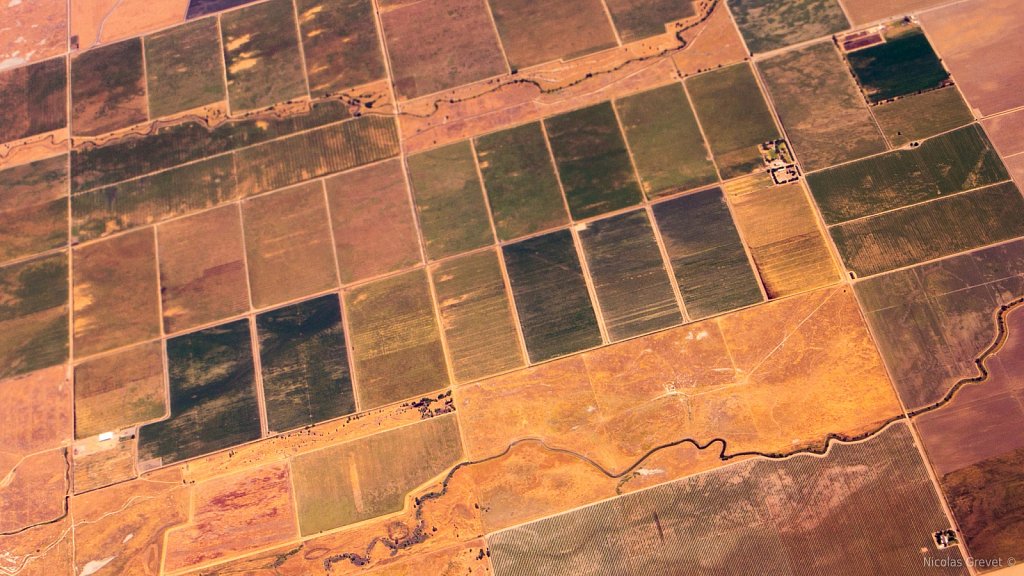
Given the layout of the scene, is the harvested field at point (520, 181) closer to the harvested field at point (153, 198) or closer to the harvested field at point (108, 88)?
the harvested field at point (153, 198)

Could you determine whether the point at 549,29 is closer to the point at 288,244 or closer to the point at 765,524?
the point at 288,244

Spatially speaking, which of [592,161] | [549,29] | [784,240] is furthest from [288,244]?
[784,240]

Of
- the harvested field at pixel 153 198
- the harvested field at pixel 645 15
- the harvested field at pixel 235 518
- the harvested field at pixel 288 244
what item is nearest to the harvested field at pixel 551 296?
the harvested field at pixel 288 244

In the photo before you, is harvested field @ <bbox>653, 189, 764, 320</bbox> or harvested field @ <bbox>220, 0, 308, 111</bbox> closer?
harvested field @ <bbox>653, 189, 764, 320</bbox>

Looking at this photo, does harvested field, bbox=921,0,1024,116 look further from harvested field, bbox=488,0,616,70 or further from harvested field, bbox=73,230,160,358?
harvested field, bbox=73,230,160,358

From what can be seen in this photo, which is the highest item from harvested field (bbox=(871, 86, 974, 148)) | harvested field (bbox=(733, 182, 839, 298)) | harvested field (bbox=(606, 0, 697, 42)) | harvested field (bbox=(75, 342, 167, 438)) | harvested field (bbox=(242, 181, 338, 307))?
harvested field (bbox=(606, 0, 697, 42))

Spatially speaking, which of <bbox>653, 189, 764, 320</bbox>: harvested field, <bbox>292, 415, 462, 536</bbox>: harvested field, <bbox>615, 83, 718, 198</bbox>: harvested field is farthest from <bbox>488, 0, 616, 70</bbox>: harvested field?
<bbox>292, 415, 462, 536</bbox>: harvested field

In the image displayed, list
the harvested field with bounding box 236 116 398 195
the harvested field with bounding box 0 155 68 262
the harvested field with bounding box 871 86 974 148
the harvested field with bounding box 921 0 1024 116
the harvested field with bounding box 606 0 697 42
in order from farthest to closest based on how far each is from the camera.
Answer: the harvested field with bounding box 606 0 697 42, the harvested field with bounding box 0 155 68 262, the harvested field with bounding box 236 116 398 195, the harvested field with bounding box 921 0 1024 116, the harvested field with bounding box 871 86 974 148
